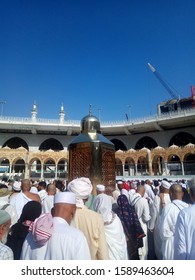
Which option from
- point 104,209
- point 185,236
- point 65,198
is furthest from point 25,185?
point 185,236

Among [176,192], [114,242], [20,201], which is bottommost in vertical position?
[114,242]

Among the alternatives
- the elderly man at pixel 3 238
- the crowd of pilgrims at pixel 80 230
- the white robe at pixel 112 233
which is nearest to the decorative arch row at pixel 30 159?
the crowd of pilgrims at pixel 80 230

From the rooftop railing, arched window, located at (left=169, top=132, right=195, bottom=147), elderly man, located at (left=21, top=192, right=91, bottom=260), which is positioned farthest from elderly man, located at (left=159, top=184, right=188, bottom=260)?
arched window, located at (left=169, top=132, right=195, bottom=147)

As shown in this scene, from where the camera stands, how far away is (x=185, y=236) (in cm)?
139

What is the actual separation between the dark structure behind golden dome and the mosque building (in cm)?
1399

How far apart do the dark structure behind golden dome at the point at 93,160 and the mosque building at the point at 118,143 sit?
45.9 feet

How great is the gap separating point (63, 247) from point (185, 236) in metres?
0.84

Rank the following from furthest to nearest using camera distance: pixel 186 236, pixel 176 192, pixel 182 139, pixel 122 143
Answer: pixel 122 143, pixel 182 139, pixel 176 192, pixel 186 236

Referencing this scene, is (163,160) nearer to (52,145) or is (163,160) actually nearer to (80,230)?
(52,145)

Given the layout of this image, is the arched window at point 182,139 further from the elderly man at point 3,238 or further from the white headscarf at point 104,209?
the elderly man at point 3,238

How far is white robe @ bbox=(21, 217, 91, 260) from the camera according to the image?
1052 mm

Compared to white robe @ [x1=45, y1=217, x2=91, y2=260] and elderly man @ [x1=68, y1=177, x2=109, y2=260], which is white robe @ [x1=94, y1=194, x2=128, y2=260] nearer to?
elderly man @ [x1=68, y1=177, x2=109, y2=260]

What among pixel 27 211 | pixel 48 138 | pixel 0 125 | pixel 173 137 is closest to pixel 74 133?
pixel 48 138
